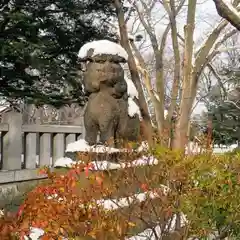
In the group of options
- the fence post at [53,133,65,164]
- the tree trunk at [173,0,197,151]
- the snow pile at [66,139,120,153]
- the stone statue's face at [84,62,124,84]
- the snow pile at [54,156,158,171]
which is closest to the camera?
the snow pile at [54,156,158,171]

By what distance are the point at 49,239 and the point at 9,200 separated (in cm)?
435

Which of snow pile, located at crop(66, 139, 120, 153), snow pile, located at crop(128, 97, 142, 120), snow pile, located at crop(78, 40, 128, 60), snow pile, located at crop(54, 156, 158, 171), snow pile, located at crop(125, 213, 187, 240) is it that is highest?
snow pile, located at crop(78, 40, 128, 60)

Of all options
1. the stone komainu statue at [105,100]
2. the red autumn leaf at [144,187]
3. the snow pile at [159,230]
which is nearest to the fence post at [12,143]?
the stone komainu statue at [105,100]

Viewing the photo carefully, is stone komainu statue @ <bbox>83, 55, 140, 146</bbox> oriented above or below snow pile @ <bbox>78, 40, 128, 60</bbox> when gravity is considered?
below

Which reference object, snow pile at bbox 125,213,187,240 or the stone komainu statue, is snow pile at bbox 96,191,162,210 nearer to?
snow pile at bbox 125,213,187,240

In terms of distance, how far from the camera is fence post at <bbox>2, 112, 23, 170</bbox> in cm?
720

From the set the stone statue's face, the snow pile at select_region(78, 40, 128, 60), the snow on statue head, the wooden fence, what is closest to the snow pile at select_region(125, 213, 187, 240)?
the snow on statue head

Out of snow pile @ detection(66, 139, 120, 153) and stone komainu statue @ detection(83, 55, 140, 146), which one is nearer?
snow pile @ detection(66, 139, 120, 153)

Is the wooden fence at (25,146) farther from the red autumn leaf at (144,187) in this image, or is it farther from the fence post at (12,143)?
the red autumn leaf at (144,187)

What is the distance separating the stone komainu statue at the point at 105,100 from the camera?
511 centimetres

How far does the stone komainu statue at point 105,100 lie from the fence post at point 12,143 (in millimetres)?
2457

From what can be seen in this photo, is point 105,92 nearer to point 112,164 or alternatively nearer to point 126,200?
point 112,164

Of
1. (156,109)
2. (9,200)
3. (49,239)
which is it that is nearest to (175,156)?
(49,239)

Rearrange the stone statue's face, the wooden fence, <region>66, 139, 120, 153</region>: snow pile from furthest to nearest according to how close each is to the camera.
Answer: the wooden fence, the stone statue's face, <region>66, 139, 120, 153</region>: snow pile
